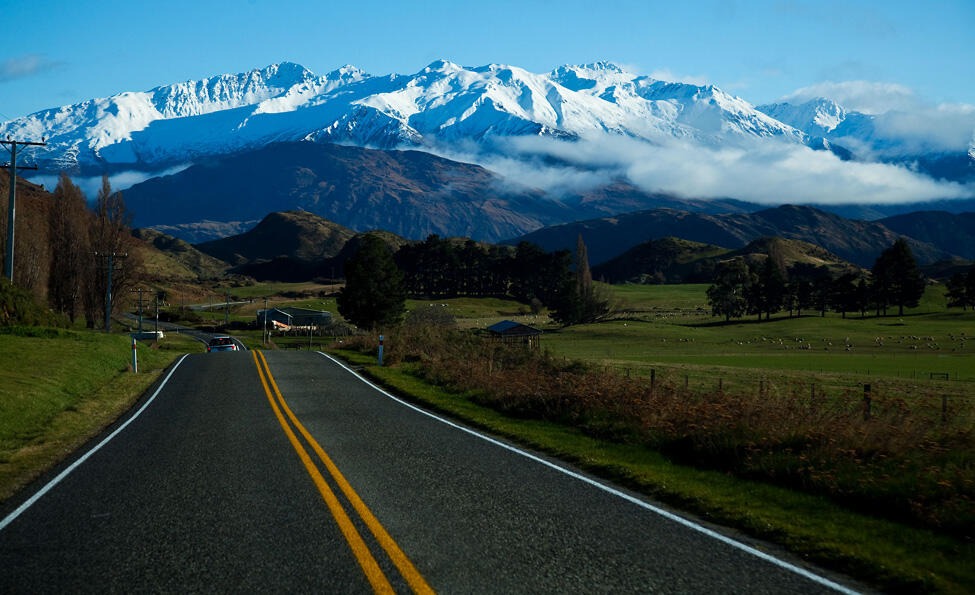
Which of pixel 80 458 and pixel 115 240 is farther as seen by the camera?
pixel 115 240

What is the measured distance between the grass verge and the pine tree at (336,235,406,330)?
63176 mm

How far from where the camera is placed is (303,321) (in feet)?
387

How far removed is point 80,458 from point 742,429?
11.3 m

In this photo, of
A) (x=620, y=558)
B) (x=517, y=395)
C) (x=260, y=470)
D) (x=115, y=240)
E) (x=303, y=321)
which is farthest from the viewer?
(x=303, y=321)

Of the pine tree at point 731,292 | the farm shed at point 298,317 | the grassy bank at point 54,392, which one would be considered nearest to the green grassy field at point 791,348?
the pine tree at point 731,292

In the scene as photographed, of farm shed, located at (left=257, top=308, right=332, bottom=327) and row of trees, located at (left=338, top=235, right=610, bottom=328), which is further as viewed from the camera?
row of trees, located at (left=338, top=235, right=610, bottom=328)

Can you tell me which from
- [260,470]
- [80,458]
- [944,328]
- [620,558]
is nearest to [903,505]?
[620,558]

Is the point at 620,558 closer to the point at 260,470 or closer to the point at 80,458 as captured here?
the point at 260,470

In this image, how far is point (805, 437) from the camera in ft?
37.1

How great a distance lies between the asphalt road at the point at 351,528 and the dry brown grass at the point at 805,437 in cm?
260

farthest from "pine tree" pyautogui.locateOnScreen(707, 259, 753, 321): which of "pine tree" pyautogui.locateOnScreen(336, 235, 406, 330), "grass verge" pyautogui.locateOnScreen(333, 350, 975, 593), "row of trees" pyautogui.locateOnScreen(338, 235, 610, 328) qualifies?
"grass verge" pyautogui.locateOnScreen(333, 350, 975, 593)

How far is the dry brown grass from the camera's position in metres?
8.92

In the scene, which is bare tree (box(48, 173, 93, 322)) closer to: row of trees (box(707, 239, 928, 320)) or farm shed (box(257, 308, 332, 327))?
farm shed (box(257, 308, 332, 327))

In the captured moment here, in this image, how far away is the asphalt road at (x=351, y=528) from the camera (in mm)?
6441
